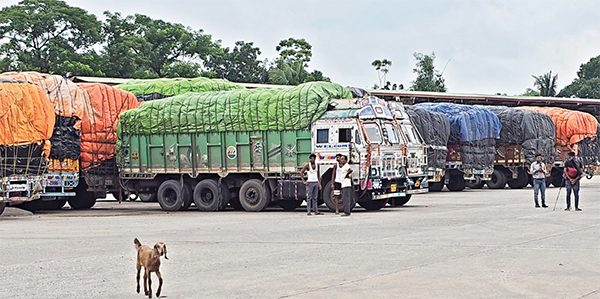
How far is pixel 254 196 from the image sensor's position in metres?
24.8

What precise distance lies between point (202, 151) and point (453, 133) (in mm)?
→ 13805

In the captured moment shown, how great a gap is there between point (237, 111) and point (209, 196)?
2.64 metres

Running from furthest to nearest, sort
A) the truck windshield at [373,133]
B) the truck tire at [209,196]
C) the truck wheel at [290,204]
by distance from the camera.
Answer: the truck wheel at [290,204] < the truck tire at [209,196] < the truck windshield at [373,133]

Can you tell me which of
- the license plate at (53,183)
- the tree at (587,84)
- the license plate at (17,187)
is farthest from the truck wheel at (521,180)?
the tree at (587,84)

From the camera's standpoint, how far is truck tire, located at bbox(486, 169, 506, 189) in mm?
38562

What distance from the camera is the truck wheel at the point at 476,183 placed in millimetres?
37244

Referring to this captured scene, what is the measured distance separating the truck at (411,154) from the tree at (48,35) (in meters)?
33.0

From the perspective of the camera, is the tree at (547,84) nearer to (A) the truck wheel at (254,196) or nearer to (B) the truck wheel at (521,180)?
(B) the truck wheel at (521,180)

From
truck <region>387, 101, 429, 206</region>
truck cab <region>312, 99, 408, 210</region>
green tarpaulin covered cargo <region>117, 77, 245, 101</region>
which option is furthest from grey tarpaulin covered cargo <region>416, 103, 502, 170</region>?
truck cab <region>312, 99, 408, 210</region>

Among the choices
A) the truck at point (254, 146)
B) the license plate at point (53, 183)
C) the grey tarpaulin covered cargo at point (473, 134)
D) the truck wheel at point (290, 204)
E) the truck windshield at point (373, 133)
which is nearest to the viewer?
the truck windshield at point (373, 133)

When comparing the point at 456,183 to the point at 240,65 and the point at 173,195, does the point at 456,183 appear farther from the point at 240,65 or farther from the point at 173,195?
the point at 240,65

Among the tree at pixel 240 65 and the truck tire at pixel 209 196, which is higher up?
the tree at pixel 240 65

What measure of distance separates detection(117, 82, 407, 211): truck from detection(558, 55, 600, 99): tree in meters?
68.0

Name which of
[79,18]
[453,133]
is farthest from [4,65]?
[453,133]
